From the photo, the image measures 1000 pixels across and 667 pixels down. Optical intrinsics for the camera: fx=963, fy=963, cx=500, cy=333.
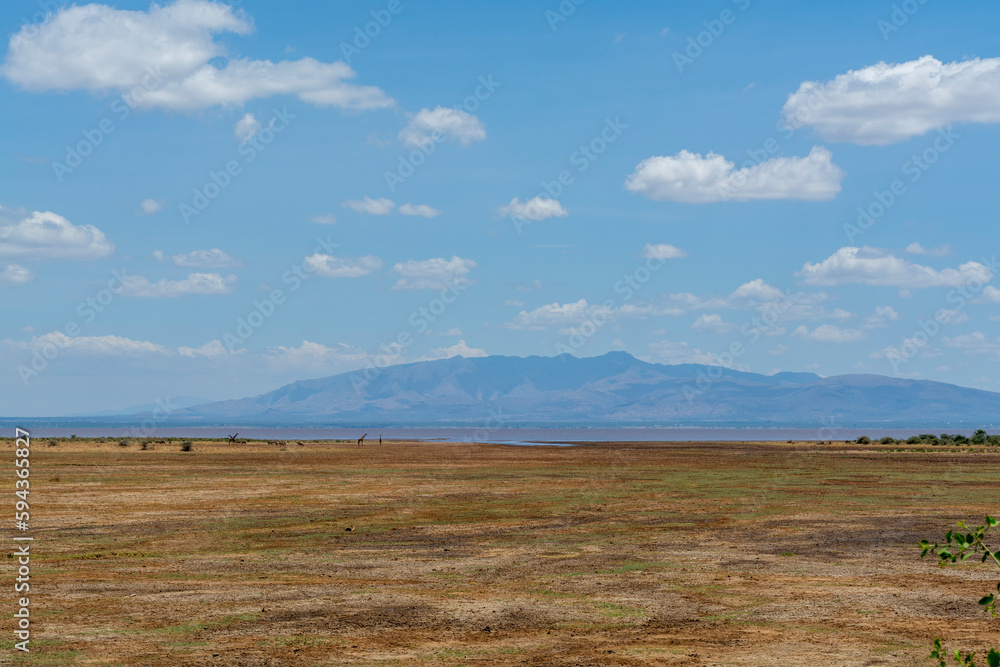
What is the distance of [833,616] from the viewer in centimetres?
1594

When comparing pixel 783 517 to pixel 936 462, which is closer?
pixel 783 517

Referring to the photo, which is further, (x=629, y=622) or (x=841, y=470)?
(x=841, y=470)

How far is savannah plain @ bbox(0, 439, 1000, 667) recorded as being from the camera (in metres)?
13.7

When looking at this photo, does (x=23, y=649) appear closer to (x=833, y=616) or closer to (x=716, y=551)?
(x=833, y=616)

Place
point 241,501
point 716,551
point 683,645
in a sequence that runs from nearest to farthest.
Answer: point 683,645
point 716,551
point 241,501

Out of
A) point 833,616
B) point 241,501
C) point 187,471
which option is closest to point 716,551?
point 833,616

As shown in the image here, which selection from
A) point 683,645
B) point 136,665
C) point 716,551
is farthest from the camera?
point 716,551

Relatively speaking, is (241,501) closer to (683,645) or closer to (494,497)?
(494,497)

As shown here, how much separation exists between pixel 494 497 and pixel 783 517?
1220cm

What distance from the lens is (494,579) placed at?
19281mm

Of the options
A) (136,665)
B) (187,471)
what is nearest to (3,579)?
(136,665)

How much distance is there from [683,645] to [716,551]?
9796mm

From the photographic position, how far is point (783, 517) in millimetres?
31406

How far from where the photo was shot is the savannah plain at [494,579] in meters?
13.7
